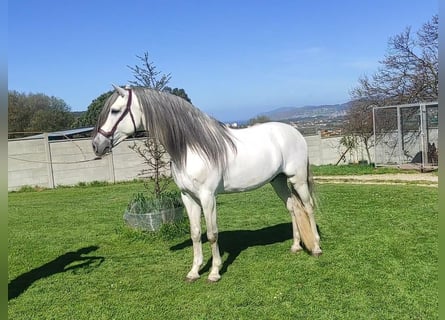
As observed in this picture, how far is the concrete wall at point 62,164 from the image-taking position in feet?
40.7

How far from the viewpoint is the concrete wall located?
12.4 metres

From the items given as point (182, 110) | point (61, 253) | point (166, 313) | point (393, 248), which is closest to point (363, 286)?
point (393, 248)

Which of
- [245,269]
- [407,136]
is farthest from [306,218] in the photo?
[407,136]

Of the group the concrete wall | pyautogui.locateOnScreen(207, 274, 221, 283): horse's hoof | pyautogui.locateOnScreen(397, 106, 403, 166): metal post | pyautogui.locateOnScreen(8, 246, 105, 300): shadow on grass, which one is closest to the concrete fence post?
the concrete wall

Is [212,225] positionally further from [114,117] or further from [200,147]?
[114,117]

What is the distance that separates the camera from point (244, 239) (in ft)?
16.8

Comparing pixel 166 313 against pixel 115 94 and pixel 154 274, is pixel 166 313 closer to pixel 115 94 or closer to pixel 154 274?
pixel 154 274

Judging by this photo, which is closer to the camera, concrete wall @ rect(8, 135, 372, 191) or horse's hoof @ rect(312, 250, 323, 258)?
horse's hoof @ rect(312, 250, 323, 258)

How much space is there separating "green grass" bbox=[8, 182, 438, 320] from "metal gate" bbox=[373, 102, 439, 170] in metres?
5.06

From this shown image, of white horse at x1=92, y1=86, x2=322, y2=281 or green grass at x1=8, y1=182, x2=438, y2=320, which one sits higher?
white horse at x1=92, y1=86, x2=322, y2=281

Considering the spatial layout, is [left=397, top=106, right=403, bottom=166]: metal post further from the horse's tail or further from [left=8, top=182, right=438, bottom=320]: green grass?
the horse's tail

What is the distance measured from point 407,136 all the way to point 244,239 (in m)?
9.40

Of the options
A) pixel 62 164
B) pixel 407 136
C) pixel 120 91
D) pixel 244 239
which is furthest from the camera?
pixel 62 164

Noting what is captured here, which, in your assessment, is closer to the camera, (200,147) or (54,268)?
(200,147)
